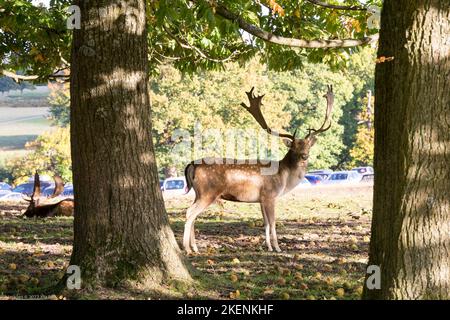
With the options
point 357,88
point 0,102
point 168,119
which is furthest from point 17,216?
point 0,102

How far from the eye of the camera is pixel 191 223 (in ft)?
34.3

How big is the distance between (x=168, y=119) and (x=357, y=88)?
19844 mm

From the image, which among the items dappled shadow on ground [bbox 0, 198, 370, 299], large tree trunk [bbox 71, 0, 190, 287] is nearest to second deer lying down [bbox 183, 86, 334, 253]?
dappled shadow on ground [bbox 0, 198, 370, 299]

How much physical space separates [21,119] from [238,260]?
393 feet

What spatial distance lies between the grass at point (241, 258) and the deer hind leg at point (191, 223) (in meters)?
0.23

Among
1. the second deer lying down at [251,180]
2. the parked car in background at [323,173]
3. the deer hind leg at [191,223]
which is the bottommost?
the parked car in background at [323,173]

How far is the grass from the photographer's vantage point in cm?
760

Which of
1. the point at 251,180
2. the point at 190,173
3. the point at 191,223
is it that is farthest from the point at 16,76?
the point at 191,223

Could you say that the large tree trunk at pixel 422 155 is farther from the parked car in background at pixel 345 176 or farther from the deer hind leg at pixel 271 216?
the parked car in background at pixel 345 176

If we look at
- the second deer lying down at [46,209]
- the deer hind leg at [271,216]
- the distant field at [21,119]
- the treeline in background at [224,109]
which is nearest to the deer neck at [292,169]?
the deer hind leg at [271,216]

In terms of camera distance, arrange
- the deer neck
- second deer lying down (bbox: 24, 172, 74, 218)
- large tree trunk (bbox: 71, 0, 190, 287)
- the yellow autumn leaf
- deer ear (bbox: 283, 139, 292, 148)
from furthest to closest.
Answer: second deer lying down (bbox: 24, 172, 74, 218) < the deer neck < deer ear (bbox: 283, 139, 292, 148) < the yellow autumn leaf < large tree trunk (bbox: 71, 0, 190, 287)

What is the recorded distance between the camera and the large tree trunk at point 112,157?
23.2 feet

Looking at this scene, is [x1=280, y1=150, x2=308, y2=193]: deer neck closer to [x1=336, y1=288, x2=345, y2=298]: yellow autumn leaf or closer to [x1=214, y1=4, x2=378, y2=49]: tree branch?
[x1=214, y1=4, x2=378, y2=49]: tree branch
